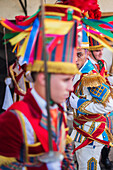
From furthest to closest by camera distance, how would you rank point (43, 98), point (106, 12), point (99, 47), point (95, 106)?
point (106, 12) < point (99, 47) < point (95, 106) < point (43, 98)

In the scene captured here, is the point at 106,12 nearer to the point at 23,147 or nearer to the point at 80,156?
the point at 80,156

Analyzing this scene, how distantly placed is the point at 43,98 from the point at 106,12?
9.77 feet

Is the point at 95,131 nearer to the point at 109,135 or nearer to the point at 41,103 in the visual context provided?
the point at 109,135

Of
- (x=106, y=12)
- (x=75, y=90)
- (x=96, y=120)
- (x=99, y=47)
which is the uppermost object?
(x=106, y=12)

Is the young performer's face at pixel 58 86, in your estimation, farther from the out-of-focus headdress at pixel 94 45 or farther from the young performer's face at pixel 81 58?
the out-of-focus headdress at pixel 94 45

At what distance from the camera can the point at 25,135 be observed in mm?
862

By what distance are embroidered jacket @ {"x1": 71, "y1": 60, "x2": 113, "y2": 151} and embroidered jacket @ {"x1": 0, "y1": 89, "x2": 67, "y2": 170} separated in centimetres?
75

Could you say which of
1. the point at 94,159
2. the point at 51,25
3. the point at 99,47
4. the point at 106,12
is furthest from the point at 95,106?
the point at 106,12

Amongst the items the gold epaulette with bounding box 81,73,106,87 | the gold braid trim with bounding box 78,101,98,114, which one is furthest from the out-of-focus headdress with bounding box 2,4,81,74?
the gold braid trim with bounding box 78,101,98,114

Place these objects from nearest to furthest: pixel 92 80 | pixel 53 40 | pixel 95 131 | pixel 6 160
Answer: pixel 53 40 → pixel 6 160 → pixel 92 80 → pixel 95 131

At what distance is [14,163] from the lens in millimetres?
924

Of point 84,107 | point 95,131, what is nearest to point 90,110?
point 84,107

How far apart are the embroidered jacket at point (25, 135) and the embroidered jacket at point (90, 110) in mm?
754

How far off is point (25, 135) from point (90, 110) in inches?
34.1
